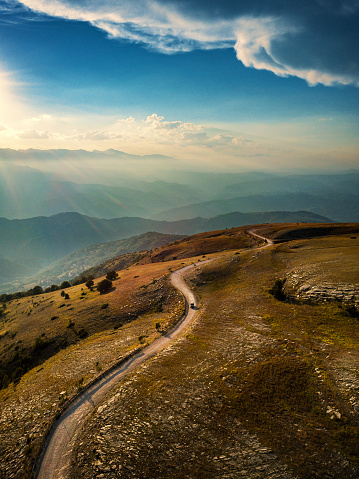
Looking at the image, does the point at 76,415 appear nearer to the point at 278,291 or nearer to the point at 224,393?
the point at 224,393

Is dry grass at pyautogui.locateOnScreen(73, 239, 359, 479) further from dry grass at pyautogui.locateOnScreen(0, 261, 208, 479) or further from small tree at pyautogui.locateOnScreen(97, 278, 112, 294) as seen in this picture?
small tree at pyautogui.locateOnScreen(97, 278, 112, 294)

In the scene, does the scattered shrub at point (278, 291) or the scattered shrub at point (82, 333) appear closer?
the scattered shrub at point (278, 291)

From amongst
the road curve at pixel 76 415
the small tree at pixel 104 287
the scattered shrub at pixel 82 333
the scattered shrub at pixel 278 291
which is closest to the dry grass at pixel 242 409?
the road curve at pixel 76 415

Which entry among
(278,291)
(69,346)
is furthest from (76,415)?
(278,291)

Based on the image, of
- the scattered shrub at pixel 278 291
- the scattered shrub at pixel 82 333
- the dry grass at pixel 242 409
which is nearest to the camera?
the dry grass at pixel 242 409

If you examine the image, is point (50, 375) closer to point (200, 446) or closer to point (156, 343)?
point (156, 343)

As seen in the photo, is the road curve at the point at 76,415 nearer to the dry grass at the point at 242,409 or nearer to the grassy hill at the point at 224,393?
the grassy hill at the point at 224,393
